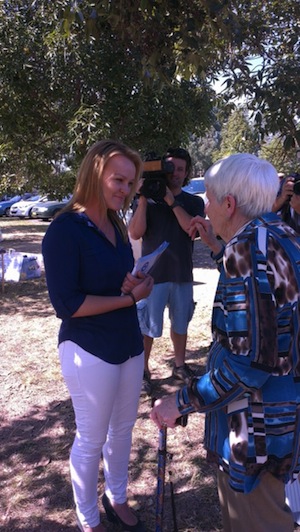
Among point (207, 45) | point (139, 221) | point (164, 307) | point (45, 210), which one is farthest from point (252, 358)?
point (45, 210)

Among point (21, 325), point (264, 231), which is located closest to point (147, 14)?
point (264, 231)

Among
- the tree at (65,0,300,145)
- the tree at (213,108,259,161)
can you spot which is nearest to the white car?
the tree at (213,108,259,161)

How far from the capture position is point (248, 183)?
1.50m

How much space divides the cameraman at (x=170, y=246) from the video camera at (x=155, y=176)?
4.9 inches

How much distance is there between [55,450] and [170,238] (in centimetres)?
172

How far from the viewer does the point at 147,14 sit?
3.59 m

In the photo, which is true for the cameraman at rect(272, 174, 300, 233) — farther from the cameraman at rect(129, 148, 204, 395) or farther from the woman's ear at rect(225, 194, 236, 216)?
the woman's ear at rect(225, 194, 236, 216)

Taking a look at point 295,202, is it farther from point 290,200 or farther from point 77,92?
point 77,92

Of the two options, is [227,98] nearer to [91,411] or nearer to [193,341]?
[193,341]

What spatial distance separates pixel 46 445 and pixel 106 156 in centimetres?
219

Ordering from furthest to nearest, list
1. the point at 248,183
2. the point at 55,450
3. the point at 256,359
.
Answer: the point at 55,450 < the point at 248,183 < the point at 256,359

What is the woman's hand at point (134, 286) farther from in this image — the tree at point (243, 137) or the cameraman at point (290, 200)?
the tree at point (243, 137)

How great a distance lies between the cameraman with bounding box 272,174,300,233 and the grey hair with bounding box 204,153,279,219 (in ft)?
5.23

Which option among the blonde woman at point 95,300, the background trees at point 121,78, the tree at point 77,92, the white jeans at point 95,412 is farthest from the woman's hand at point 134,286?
the tree at point 77,92
